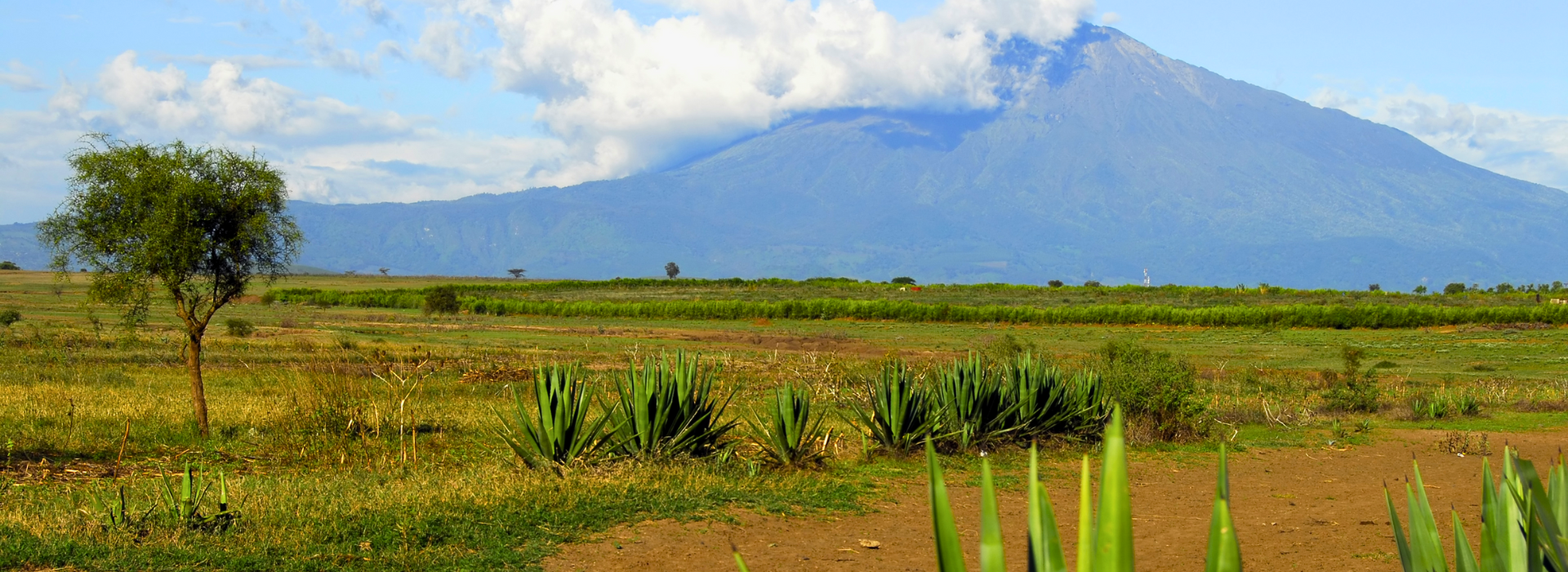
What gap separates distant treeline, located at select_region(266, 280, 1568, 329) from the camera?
56062 mm

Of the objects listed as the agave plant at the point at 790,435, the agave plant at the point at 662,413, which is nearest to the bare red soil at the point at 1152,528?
the agave plant at the point at 790,435

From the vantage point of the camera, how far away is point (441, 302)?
2458 inches

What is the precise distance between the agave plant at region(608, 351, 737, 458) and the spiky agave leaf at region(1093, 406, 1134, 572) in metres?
8.21

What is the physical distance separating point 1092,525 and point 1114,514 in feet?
0.24

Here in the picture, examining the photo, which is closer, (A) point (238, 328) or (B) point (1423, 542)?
(B) point (1423, 542)

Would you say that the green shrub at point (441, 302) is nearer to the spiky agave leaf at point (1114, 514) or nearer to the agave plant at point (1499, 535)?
the agave plant at point (1499, 535)

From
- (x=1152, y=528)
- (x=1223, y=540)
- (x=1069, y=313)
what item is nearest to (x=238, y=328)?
(x=1152, y=528)

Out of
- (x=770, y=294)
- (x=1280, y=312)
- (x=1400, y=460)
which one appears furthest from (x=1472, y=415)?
(x=770, y=294)

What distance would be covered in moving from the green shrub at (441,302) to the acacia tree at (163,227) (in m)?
49.8

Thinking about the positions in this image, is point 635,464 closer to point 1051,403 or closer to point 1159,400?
point 1051,403

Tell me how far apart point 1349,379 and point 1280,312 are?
40.2m

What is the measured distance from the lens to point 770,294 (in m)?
84.1

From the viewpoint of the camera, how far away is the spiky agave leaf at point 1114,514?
163 centimetres

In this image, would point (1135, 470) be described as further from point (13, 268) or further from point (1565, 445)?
point (13, 268)
